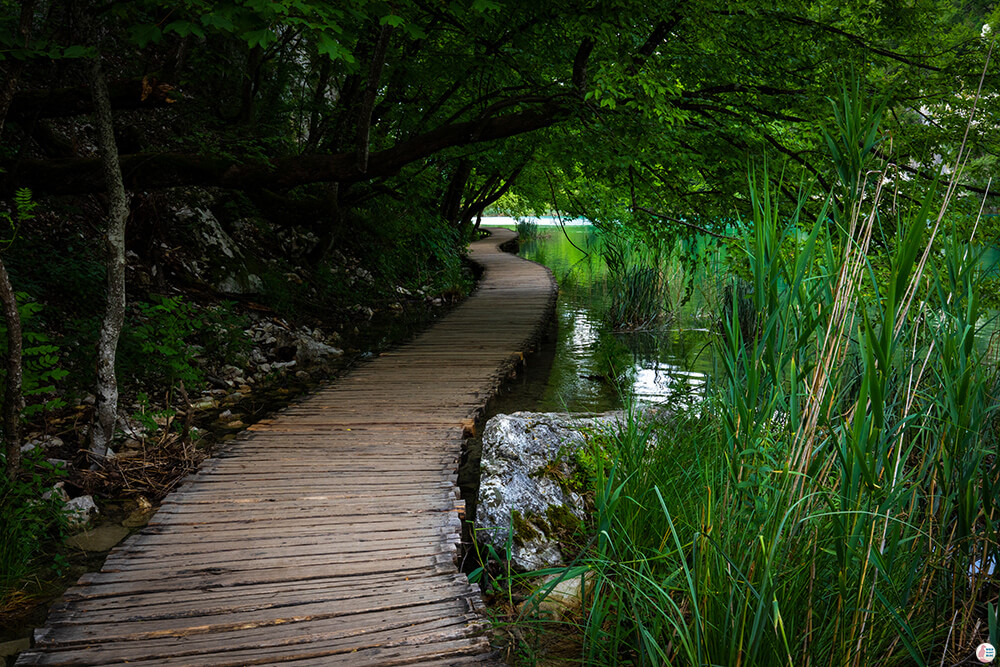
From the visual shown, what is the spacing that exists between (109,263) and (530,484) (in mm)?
2645

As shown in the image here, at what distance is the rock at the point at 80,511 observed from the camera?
3.30m

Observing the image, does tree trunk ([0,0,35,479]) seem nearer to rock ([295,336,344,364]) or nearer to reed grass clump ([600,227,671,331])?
rock ([295,336,344,364])

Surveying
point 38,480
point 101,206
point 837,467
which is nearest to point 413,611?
point 837,467

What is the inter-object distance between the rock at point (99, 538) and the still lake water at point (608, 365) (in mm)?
2949

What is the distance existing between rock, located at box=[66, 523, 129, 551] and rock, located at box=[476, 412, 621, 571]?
185 centimetres

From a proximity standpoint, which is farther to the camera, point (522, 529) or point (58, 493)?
point (58, 493)

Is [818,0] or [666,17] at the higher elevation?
[818,0]

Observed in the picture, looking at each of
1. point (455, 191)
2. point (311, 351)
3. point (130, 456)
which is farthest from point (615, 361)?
point (455, 191)

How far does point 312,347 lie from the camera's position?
276 inches

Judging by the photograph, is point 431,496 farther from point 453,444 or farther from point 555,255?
point 555,255

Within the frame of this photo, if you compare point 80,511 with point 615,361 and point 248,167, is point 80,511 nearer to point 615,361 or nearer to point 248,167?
point 248,167

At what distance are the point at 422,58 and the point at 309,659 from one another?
6.73 m

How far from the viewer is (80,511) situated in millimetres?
3357

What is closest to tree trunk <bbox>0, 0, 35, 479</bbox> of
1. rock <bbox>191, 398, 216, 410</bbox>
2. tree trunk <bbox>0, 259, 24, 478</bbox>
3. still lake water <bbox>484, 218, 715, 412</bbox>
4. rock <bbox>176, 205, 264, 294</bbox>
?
tree trunk <bbox>0, 259, 24, 478</bbox>
